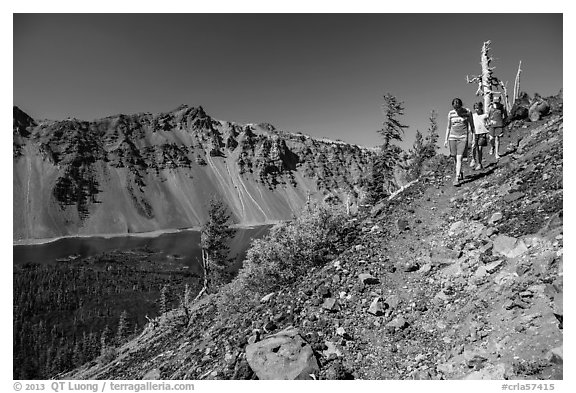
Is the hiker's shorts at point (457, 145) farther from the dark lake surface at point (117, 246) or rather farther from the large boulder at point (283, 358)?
the dark lake surface at point (117, 246)

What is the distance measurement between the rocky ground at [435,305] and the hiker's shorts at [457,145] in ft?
4.88

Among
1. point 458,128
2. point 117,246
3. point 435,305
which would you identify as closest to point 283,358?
point 435,305

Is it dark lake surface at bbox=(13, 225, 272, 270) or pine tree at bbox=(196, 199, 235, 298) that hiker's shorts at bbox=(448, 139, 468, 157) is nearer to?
pine tree at bbox=(196, 199, 235, 298)

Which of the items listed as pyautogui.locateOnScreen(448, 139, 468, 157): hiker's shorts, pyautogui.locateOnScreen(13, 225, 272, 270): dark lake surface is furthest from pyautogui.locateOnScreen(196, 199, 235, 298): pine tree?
pyautogui.locateOnScreen(13, 225, 272, 270): dark lake surface

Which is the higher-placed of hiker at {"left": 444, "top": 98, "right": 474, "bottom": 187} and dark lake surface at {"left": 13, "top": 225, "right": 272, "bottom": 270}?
hiker at {"left": 444, "top": 98, "right": 474, "bottom": 187}

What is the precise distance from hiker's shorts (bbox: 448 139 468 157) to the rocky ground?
4.88 ft

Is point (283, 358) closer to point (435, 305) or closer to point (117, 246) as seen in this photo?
point (435, 305)

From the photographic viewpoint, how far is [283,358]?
6969mm

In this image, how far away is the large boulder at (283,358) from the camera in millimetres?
6789

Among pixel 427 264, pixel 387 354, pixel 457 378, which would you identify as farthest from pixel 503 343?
pixel 427 264

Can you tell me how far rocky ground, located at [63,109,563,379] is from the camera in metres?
5.84

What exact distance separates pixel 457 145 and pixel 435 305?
18.7 ft

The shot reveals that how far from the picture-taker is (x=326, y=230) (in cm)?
1266

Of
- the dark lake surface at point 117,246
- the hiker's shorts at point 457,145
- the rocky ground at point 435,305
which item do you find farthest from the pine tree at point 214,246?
the dark lake surface at point 117,246
